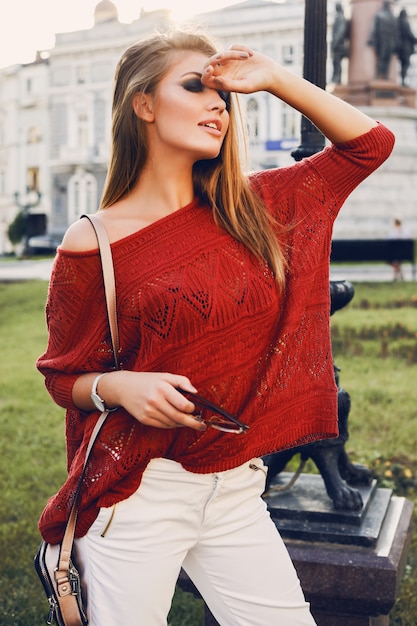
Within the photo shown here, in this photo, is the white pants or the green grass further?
the green grass

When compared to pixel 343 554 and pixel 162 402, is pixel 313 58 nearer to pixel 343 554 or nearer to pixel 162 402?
pixel 343 554

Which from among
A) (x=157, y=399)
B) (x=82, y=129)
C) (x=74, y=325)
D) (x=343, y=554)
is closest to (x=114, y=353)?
(x=74, y=325)

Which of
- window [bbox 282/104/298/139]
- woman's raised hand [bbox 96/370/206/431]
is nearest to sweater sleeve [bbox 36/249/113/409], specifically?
woman's raised hand [bbox 96/370/206/431]

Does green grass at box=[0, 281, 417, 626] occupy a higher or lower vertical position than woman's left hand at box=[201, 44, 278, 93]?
lower

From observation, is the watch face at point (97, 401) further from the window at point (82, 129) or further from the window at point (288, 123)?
the window at point (82, 129)

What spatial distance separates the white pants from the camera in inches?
81.9

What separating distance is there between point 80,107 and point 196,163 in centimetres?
5082

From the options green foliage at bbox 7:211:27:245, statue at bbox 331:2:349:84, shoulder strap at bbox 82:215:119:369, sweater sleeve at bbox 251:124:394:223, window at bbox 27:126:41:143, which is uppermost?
statue at bbox 331:2:349:84

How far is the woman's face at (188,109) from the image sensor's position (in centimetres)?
222

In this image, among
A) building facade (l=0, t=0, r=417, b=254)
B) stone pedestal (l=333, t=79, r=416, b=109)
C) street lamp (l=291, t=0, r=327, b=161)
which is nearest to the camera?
street lamp (l=291, t=0, r=327, b=161)

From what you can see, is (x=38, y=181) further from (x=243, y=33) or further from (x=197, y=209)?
(x=197, y=209)

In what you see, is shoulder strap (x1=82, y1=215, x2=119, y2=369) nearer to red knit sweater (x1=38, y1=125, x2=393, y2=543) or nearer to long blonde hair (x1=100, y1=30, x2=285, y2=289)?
red knit sweater (x1=38, y1=125, x2=393, y2=543)

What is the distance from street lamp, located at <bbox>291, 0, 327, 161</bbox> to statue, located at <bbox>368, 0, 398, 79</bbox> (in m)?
16.0

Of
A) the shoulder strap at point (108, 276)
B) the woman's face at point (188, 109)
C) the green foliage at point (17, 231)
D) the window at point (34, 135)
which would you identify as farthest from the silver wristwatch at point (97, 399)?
the window at point (34, 135)
